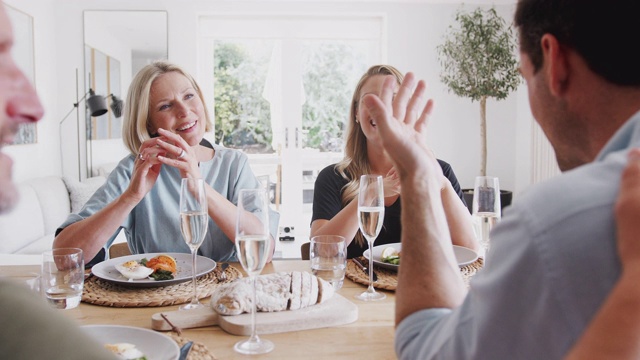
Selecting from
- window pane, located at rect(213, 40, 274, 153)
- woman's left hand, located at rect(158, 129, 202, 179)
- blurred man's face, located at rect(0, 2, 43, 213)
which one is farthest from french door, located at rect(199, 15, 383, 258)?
blurred man's face, located at rect(0, 2, 43, 213)

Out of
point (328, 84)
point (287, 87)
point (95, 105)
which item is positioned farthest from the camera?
point (328, 84)

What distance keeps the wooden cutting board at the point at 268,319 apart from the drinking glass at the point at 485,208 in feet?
1.71

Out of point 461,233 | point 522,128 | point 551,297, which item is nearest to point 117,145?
point 522,128

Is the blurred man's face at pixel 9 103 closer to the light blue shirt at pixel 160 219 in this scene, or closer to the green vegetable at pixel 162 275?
the green vegetable at pixel 162 275

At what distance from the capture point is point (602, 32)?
66 centimetres

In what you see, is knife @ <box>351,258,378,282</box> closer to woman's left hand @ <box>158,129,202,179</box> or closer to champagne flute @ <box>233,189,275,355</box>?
champagne flute @ <box>233,189,275,355</box>

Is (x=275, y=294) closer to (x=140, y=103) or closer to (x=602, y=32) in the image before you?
(x=602, y=32)

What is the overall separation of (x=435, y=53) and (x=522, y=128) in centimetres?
123

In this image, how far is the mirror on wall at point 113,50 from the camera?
17.7 feet

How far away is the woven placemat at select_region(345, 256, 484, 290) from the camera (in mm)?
1485

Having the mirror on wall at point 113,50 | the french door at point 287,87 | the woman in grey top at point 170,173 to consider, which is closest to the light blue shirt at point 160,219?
the woman in grey top at point 170,173

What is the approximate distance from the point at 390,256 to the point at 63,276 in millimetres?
905

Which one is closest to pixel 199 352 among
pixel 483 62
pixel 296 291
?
pixel 296 291

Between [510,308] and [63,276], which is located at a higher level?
[510,308]
